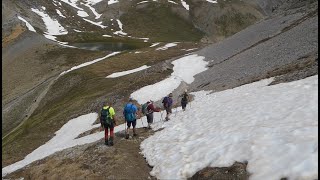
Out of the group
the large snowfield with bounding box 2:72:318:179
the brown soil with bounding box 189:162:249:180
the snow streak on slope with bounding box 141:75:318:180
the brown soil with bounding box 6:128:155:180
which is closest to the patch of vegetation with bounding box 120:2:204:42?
the large snowfield with bounding box 2:72:318:179

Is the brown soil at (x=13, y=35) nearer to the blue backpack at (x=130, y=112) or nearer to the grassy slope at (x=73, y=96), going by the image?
the grassy slope at (x=73, y=96)

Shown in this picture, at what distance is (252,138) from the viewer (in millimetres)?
17359

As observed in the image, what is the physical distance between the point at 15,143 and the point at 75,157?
81.9 ft

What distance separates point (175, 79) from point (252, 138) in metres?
35.6

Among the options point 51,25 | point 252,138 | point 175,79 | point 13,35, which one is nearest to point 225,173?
point 252,138

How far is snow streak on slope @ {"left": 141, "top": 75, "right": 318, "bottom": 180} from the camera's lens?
1435 cm

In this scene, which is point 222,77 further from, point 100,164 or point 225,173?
point 225,173

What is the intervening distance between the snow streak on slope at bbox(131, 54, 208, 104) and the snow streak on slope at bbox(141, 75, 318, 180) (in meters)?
20.6

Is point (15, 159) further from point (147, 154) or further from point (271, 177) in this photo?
point (271, 177)

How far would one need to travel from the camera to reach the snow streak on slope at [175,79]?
48438 millimetres

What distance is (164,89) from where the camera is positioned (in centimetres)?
4966

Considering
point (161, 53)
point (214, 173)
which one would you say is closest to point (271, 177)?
point (214, 173)

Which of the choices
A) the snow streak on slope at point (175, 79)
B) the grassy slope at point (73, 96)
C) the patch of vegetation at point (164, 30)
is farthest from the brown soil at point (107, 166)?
the patch of vegetation at point (164, 30)

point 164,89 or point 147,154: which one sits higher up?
point 147,154
